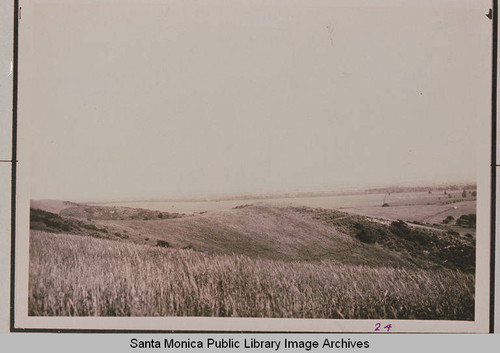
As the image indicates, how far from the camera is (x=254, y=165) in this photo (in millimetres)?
2938

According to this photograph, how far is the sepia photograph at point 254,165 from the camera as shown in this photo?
290 centimetres

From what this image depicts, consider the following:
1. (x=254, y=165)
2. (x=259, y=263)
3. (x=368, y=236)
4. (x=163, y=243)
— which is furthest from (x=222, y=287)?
(x=368, y=236)

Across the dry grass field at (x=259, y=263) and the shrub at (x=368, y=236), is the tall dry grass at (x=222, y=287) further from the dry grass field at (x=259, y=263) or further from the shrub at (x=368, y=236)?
the shrub at (x=368, y=236)

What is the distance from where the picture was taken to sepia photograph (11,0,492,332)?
290 centimetres

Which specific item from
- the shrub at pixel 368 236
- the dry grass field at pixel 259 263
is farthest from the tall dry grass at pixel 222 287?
the shrub at pixel 368 236

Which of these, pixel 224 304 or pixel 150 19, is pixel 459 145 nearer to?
pixel 224 304

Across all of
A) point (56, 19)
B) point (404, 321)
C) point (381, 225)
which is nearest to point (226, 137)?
point (381, 225)

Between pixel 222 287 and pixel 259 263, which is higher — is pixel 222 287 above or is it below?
below

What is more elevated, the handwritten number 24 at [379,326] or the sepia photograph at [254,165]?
the sepia photograph at [254,165]

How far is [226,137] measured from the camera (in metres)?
2.94

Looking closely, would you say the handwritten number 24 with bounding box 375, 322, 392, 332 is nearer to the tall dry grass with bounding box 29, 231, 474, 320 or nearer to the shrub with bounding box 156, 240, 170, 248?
the tall dry grass with bounding box 29, 231, 474, 320

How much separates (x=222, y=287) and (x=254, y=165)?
0.74 m

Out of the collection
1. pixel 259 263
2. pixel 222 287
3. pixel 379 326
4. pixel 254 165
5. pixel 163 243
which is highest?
pixel 254 165

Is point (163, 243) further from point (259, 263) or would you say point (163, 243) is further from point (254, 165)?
point (254, 165)
